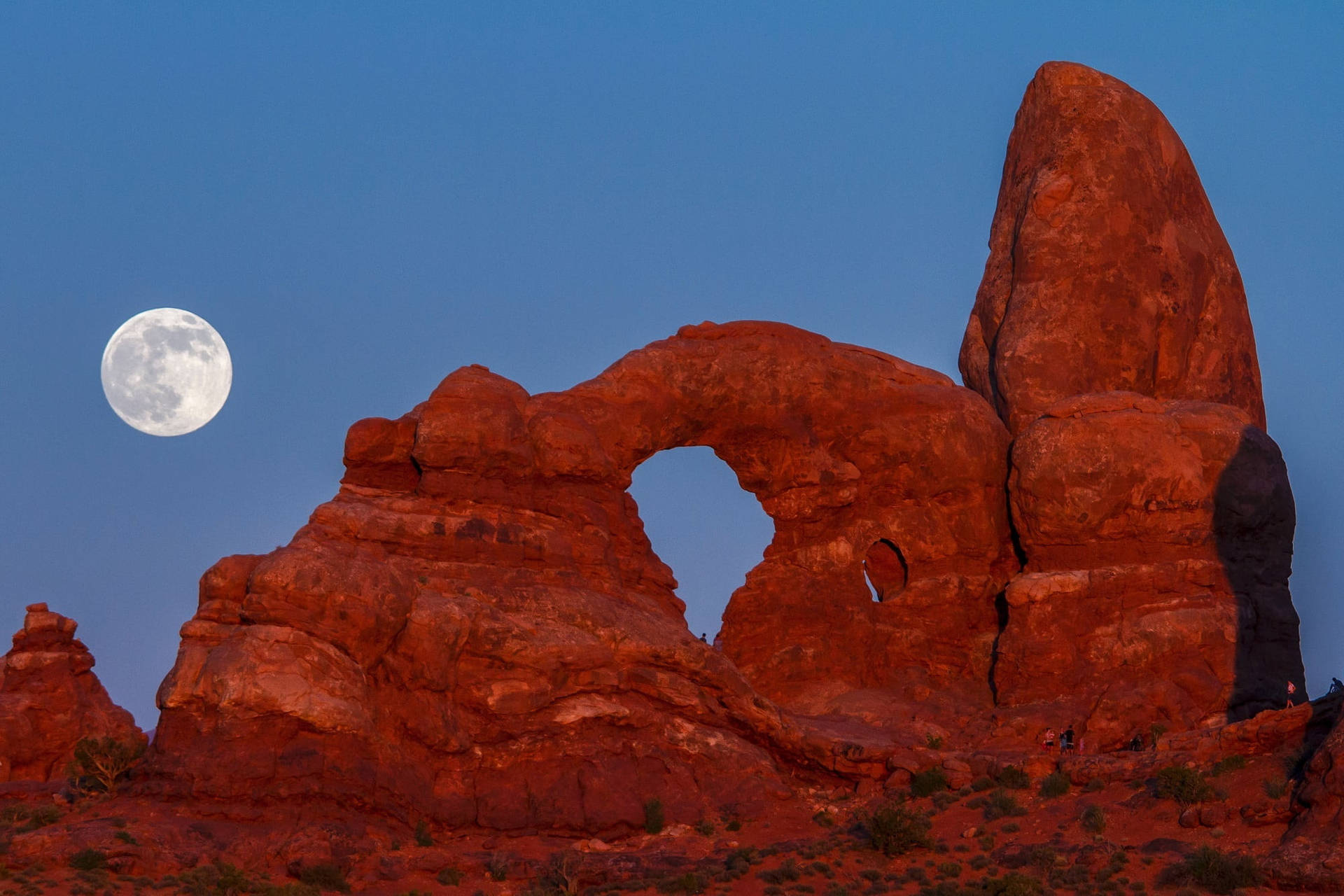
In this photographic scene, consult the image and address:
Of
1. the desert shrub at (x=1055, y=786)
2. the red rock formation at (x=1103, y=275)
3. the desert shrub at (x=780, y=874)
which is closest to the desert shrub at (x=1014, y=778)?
the desert shrub at (x=1055, y=786)

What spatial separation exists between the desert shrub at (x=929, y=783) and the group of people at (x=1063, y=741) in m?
3.96

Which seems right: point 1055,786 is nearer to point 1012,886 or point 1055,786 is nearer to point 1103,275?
point 1012,886

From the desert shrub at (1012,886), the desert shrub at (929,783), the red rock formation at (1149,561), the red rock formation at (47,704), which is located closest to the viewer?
the desert shrub at (1012,886)

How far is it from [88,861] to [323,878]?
502 cm

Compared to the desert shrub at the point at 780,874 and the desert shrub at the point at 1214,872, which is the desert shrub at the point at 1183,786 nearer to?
the desert shrub at the point at 1214,872

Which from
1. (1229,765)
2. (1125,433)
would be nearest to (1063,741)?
(1229,765)

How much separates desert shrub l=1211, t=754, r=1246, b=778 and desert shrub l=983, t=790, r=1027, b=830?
491cm

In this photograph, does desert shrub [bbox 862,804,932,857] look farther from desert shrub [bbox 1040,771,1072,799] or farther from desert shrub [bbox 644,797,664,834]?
desert shrub [bbox 644,797,664,834]

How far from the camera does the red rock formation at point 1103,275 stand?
184 feet

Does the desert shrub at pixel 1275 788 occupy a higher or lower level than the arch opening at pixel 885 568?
lower

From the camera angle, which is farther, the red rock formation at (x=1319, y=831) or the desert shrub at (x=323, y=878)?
the desert shrub at (x=323, y=878)

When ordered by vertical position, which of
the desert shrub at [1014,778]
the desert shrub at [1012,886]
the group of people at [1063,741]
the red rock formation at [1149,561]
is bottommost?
the desert shrub at [1012,886]

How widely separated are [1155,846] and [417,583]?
1986 centimetres

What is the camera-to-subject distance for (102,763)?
3856 cm
